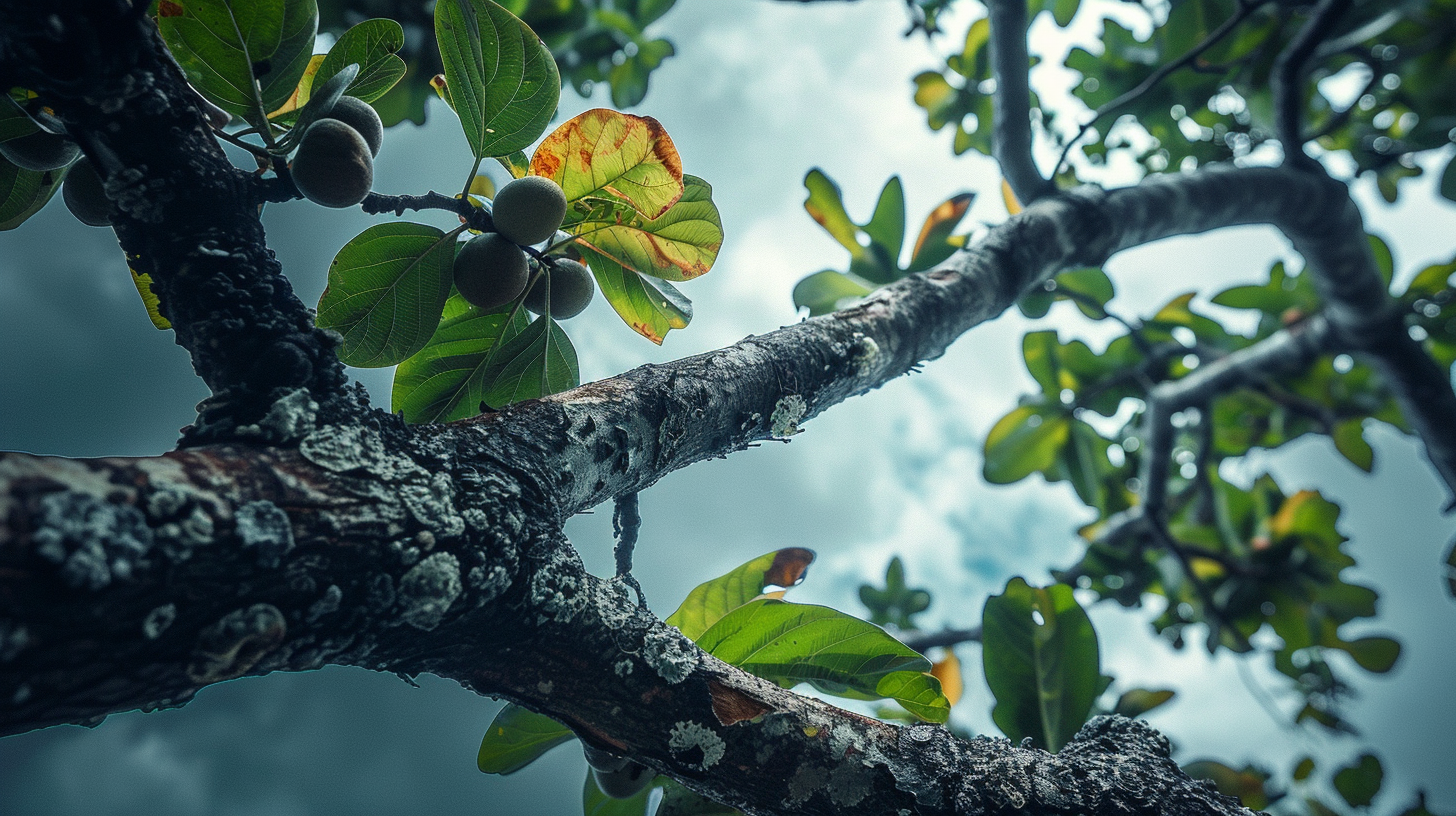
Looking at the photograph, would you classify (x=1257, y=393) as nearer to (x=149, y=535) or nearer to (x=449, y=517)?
(x=449, y=517)

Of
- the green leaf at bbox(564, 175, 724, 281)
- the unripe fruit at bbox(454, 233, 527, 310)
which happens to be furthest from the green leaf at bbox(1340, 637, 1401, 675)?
the unripe fruit at bbox(454, 233, 527, 310)

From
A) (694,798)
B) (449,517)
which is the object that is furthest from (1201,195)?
(449,517)

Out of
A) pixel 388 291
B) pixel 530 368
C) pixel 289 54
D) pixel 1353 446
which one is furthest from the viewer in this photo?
pixel 1353 446

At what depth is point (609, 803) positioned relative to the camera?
1079mm

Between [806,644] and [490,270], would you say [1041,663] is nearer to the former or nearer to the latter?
[806,644]

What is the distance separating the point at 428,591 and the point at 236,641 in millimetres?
110

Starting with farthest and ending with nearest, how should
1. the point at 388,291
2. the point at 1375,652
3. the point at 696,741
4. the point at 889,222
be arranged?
the point at 1375,652 < the point at 889,222 < the point at 388,291 < the point at 696,741

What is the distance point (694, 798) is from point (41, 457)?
911 mm

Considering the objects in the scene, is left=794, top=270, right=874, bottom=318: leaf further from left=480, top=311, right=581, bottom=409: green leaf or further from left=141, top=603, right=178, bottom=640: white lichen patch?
left=141, top=603, right=178, bottom=640: white lichen patch

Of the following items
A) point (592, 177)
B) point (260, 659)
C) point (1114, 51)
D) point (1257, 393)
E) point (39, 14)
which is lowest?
point (260, 659)

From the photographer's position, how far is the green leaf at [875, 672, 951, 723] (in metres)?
0.89

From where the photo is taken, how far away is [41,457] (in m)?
0.37

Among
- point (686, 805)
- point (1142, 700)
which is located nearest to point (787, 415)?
point (686, 805)

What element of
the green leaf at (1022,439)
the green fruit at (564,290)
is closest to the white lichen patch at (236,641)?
the green fruit at (564,290)
